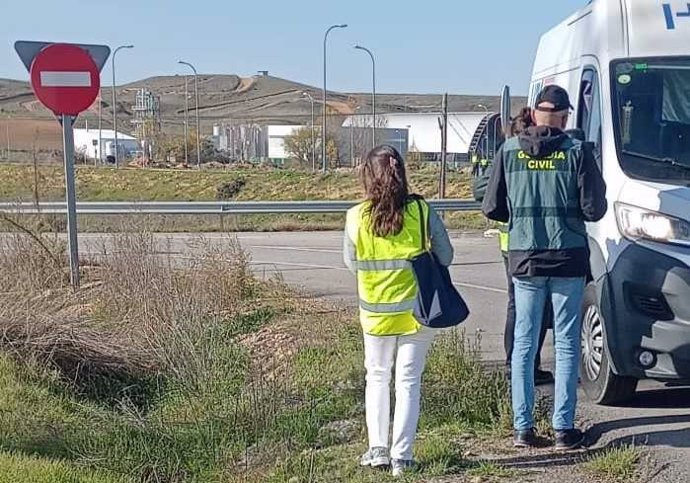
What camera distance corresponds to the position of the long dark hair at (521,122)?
5773 millimetres

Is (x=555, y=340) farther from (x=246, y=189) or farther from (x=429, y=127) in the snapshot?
(x=429, y=127)

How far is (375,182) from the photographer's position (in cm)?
480

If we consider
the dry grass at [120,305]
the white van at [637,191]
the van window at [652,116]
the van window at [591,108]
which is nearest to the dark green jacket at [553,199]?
the white van at [637,191]

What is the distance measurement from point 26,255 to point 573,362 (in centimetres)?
636

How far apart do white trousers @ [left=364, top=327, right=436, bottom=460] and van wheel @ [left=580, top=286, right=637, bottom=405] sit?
151cm

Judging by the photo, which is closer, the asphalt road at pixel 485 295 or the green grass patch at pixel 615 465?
the green grass patch at pixel 615 465

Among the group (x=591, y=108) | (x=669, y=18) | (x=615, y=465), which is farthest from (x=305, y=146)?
(x=615, y=465)

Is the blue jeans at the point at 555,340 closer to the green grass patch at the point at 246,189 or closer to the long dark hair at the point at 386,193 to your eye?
Result: the long dark hair at the point at 386,193

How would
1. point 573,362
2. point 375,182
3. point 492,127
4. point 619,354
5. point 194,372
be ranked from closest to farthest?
1. point 375,182
2. point 573,362
3. point 619,354
4. point 194,372
5. point 492,127

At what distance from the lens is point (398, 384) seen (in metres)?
4.93

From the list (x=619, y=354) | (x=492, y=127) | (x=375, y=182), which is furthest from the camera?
(x=492, y=127)

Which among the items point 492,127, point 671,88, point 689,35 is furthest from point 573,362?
point 492,127

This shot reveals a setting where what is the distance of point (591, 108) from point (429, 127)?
62.2 metres

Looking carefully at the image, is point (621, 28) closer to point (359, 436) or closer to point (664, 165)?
point (664, 165)
